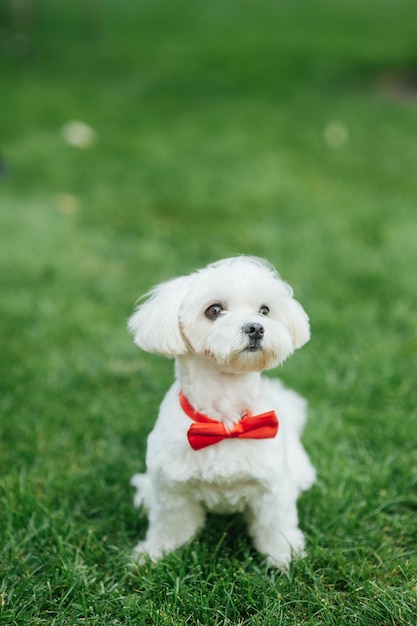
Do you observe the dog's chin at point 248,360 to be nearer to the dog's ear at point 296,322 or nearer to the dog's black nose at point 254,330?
the dog's black nose at point 254,330

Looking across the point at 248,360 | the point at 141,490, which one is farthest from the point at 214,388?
the point at 141,490

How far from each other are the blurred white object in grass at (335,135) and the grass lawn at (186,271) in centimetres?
3

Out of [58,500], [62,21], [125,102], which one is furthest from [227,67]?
[58,500]

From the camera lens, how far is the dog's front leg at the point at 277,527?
2.38m

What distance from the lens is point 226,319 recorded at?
2.11 meters

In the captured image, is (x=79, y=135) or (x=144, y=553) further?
(x=79, y=135)

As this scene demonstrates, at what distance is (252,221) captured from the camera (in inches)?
210

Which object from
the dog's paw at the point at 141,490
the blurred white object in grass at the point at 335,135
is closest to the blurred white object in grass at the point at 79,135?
the blurred white object in grass at the point at 335,135

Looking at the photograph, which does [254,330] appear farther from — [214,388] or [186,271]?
[186,271]

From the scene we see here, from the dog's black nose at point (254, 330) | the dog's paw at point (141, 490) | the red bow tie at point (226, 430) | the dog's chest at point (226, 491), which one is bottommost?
the dog's paw at point (141, 490)

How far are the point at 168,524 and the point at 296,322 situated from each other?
0.88 meters

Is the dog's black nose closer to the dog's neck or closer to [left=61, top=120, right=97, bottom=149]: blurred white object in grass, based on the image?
the dog's neck

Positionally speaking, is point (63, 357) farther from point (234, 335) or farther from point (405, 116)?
point (405, 116)

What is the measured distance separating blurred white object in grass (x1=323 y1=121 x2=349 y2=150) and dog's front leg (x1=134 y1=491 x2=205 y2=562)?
201 inches
